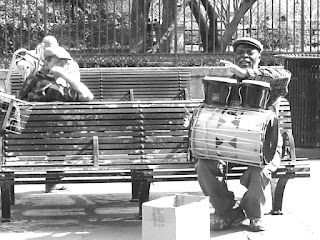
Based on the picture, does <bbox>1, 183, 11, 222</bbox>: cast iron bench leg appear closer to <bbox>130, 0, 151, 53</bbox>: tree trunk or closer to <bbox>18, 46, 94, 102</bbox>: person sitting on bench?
<bbox>18, 46, 94, 102</bbox>: person sitting on bench

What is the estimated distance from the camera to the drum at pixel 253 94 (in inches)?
270

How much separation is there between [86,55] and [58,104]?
18.2 ft

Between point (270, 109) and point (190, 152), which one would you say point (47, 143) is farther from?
point (270, 109)

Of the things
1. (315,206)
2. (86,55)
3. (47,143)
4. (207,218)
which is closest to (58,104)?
(47,143)

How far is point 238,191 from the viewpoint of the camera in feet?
29.7

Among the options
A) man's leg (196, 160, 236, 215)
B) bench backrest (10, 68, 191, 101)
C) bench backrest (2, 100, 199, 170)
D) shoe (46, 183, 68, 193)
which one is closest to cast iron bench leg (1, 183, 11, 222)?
bench backrest (2, 100, 199, 170)

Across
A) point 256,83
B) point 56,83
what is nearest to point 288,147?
point 256,83

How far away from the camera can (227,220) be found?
289 inches

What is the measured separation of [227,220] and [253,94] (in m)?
1.08

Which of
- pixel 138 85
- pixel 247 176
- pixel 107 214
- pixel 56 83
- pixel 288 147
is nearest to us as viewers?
pixel 247 176

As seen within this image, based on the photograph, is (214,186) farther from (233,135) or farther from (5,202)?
(5,202)

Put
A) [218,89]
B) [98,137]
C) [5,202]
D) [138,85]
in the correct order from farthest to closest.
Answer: [138,85]
[98,137]
[5,202]
[218,89]

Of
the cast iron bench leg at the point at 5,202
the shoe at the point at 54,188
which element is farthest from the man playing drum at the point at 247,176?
the shoe at the point at 54,188

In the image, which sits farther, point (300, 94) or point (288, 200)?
point (300, 94)
